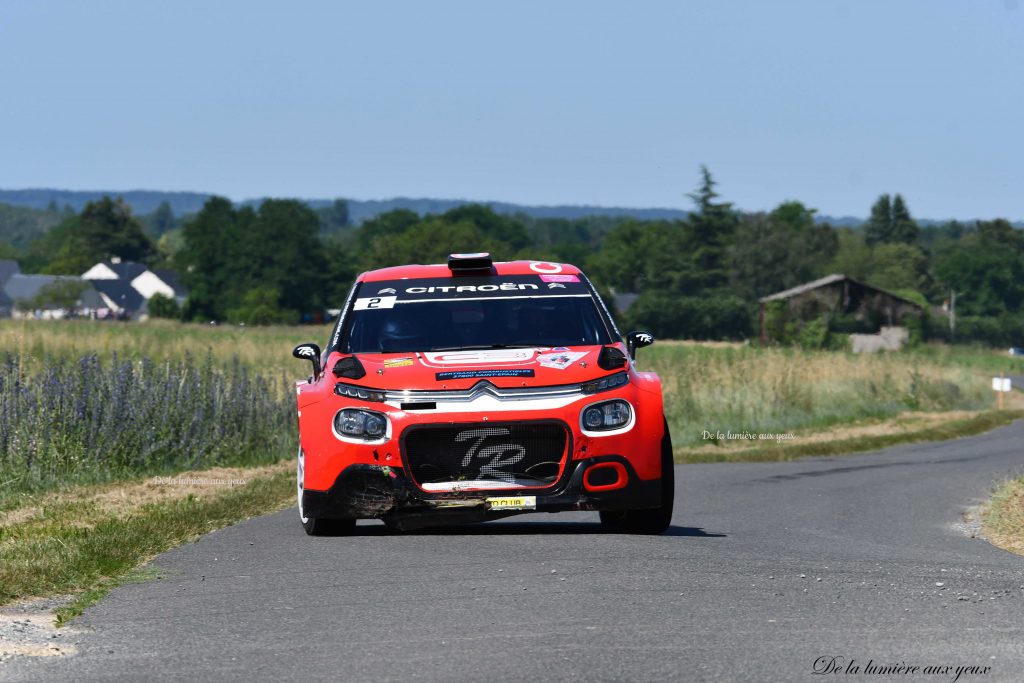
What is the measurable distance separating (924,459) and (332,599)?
2198 cm

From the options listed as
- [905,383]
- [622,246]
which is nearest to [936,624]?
[905,383]

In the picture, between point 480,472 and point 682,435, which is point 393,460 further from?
point 682,435

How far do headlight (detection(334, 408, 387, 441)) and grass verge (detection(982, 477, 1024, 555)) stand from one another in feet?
18.3

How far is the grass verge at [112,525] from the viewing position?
10344mm

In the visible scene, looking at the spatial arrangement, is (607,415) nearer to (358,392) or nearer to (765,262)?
(358,392)

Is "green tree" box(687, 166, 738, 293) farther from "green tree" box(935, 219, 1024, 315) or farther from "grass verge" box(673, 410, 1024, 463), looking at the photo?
"grass verge" box(673, 410, 1024, 463)

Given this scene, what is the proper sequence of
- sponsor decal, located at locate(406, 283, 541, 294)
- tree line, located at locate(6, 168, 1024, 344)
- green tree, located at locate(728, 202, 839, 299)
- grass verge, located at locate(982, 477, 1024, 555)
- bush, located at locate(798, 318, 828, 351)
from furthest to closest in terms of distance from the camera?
1. green tree, located at locate(728, 202, 839, 299)
2. tree line, located at locate(6, 168, 1024, 344)
3. bush, located at locate(798, 318, 828, 351)
4. grass verge, located at locate(982, 477, 1024, 555)
5. sponsor decal, located at locate(406, 283, 541, 294)

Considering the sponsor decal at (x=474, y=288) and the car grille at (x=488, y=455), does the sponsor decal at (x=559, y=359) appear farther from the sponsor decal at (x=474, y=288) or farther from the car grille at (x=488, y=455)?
the sponsor decal at (x=474, y=288)

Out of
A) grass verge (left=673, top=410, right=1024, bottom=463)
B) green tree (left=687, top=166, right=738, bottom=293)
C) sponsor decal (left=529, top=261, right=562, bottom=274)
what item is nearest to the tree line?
green tree (left=687, top=166, right=738, bottom=293)

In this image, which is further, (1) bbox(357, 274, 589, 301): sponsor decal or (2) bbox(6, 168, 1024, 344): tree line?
(2) bbox(6, 168, 1024, 344): tree line

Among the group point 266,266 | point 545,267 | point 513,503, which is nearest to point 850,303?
point 266,266

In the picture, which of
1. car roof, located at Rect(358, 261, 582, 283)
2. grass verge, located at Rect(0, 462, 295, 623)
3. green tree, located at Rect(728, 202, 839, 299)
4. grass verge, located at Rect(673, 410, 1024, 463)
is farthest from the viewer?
green tree, located at Rect(728, 202, 839, 299)

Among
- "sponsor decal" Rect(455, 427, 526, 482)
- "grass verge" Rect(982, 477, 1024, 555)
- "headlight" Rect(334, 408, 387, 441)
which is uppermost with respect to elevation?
"headlight" Rect(334, 408, 387, 441)

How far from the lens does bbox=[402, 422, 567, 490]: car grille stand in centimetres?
1138
